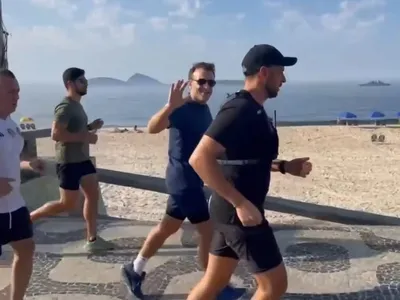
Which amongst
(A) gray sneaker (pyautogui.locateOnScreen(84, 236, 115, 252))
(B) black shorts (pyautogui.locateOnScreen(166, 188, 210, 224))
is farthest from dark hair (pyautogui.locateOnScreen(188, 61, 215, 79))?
(A) gray sneaker (pyautogui.locateOnScreen(84, 236, 115, 252))

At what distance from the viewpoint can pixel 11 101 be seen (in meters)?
3.86

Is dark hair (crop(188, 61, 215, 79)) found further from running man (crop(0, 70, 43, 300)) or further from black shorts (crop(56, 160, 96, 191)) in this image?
black shorts (crop(56, 160, 96, 191))

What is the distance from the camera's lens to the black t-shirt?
322cm

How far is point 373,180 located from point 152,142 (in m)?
17.6

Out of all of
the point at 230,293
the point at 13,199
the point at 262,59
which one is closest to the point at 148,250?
the point at 230,293

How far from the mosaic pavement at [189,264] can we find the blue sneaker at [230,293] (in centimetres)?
8

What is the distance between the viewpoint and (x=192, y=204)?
4.51 metres

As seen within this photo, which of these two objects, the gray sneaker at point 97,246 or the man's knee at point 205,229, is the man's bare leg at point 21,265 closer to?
the man's knee at point 205,229

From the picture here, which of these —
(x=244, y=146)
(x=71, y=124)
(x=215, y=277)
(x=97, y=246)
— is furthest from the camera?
(x=97, y=246)

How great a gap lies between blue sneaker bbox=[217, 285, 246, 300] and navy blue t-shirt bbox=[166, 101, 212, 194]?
0.87 m

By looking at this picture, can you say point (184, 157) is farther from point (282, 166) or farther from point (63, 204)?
point (63, 204)

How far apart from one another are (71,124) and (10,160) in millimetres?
1681

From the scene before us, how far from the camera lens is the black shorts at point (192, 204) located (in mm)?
4504

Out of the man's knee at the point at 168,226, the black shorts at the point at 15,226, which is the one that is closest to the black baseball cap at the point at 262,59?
the man's knee at the point at 168,226
